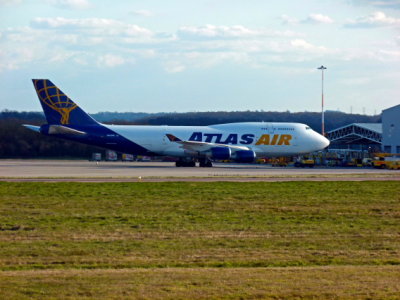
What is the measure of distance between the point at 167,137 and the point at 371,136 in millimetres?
32150

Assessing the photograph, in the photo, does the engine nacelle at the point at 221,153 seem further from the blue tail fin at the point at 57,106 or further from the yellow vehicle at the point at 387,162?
the yellow vehicle at the point at 387,162

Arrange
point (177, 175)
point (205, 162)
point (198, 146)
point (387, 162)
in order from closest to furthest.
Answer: point (177, 175), point (198, 146), point (205, 162), point (387, 162)

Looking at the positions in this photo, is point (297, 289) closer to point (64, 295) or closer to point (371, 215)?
point (64, 295)

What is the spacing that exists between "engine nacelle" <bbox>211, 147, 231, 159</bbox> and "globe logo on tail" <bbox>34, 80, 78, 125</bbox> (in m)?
12.1

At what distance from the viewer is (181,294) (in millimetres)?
11445

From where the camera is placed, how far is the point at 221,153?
2311 inches

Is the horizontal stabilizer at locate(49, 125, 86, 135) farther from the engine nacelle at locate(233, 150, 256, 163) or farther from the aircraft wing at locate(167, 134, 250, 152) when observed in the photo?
the engine nacelle at locate(233, 150, 256, 163)

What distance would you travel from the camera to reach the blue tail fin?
59812mm

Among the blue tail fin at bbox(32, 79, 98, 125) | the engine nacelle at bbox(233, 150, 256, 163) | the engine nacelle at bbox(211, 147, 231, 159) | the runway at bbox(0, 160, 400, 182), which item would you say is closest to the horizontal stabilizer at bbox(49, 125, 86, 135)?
the blue tail fin at bbox(32, 79, 98, 125)

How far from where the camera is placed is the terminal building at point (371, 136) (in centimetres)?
7412

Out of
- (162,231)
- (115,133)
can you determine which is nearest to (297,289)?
(162,231)

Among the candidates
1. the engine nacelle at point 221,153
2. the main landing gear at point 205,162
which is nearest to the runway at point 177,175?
the engine nacelle at point 221,153

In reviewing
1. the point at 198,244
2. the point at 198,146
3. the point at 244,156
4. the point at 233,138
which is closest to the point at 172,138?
the point at 198,146

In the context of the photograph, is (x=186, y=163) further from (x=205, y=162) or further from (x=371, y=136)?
(x=371, y=136)
